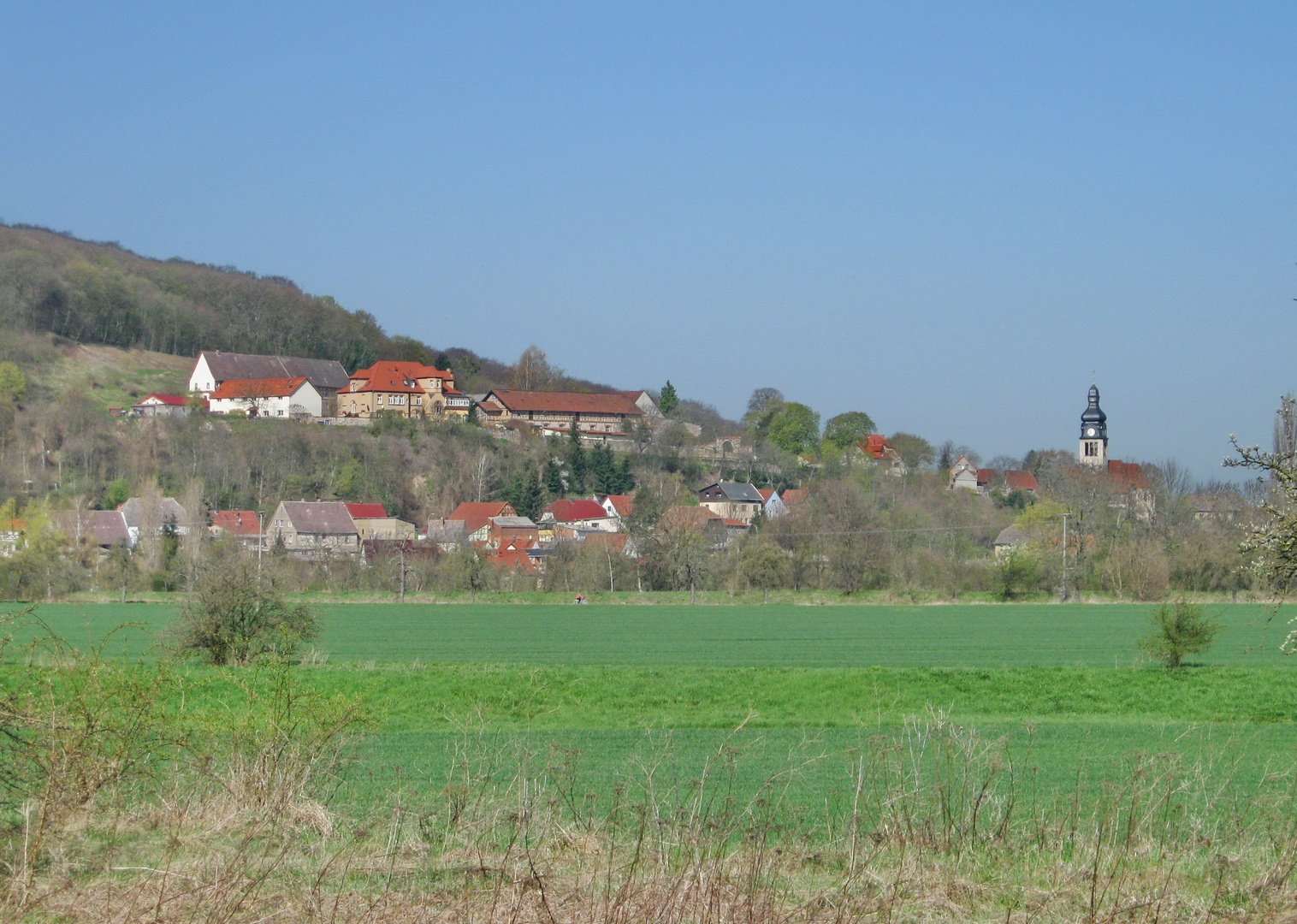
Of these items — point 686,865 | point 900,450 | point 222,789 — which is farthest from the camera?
point 900,450

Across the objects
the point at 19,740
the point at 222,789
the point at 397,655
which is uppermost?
the point at 19,740

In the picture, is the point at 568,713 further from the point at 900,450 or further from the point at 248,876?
the point at 900,450

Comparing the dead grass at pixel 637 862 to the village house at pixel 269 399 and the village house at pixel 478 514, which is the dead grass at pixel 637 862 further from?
the village house at pixel 269 399

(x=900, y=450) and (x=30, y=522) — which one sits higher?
(x=900, y=450)

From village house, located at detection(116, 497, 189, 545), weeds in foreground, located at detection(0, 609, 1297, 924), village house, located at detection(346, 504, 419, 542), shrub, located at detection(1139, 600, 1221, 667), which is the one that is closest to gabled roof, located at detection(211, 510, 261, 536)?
village house, located at detection(116, 497, 189, 545)

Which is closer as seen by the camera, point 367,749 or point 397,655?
point 367,749

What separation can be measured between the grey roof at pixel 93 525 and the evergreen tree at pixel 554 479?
4285 centimetres

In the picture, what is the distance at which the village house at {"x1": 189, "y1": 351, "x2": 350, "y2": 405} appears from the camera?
460 feet

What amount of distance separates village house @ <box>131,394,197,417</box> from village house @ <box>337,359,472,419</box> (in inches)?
697

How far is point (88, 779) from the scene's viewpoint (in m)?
8.03

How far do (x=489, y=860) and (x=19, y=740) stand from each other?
3.01 metres

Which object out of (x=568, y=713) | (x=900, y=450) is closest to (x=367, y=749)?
(x=568, y=713)

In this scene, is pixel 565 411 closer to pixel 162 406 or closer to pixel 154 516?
pixel 162 406

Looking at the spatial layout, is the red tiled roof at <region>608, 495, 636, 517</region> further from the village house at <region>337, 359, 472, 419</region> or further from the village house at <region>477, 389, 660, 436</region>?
the village house at <region>337, 359, 472, 419</region>
